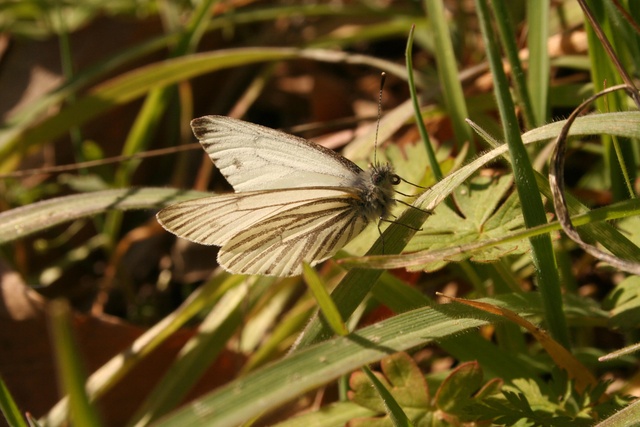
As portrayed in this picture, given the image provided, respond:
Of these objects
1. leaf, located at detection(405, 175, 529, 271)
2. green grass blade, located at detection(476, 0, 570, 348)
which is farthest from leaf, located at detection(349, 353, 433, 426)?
green grass blade, located at detection(476, 0, 570, 348)

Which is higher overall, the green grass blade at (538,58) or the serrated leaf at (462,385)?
the green grass blade at (538,58)

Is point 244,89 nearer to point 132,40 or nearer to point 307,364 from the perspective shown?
point 132,40

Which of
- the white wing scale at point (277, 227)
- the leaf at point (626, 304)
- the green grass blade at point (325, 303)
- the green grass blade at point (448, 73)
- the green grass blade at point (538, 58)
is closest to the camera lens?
the green grass blade at point (325, 303)

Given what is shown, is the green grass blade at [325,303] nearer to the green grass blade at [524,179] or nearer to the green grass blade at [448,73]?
the green grass blade at [524,179]

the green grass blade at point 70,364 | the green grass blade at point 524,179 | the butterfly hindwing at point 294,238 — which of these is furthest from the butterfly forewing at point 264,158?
the green grass blade at point 70,364

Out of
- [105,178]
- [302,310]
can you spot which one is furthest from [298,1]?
[302,310]

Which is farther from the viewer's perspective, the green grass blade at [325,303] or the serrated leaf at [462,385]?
the serrated leaf at [462,385]
